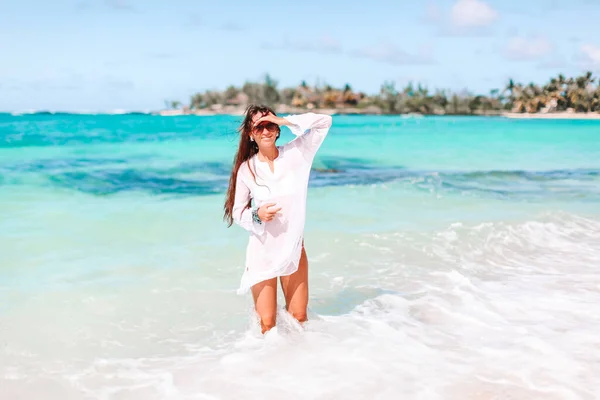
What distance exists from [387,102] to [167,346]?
194439 millimetres

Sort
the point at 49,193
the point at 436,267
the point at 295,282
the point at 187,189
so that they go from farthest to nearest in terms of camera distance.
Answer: the point at 187,189
the point at 49,193
the point at 436,267
the point at 295,282

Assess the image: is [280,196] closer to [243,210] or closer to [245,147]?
[243,210]

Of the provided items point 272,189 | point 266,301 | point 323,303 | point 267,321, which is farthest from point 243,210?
point 323,303

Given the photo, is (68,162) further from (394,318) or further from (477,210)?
(394,318)

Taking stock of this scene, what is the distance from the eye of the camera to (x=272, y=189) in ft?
14.7

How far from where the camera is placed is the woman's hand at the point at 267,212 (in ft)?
14.0

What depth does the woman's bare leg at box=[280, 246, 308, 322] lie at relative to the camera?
4758mm

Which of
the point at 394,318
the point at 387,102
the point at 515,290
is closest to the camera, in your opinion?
the point at 394,318

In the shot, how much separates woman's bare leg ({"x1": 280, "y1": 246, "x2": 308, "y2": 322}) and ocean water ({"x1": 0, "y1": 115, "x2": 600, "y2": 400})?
97mm

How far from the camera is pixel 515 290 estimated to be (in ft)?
21.0

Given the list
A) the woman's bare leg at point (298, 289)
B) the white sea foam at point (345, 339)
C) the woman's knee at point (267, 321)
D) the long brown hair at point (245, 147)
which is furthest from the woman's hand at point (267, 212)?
the white sea foam at point (345, 339)

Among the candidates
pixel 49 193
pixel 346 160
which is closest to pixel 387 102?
pixel 346 160

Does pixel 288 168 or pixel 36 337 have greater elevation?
pixel 288 168

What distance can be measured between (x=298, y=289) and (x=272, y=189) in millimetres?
883
